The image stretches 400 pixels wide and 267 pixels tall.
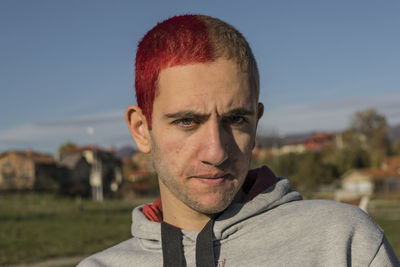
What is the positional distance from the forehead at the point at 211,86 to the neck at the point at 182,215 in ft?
1.77

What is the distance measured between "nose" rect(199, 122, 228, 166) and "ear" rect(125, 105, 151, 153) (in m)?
0.40

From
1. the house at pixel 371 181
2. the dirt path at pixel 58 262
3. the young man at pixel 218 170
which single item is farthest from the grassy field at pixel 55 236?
the house at pixel 371 181

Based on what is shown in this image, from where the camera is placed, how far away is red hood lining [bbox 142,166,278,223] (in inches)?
101

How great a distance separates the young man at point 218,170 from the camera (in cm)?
223

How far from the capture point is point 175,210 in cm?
260

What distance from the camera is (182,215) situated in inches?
101

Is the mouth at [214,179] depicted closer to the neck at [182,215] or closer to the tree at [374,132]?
the neck at [182,215]

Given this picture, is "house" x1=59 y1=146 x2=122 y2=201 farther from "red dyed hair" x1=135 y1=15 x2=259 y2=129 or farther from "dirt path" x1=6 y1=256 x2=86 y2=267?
"red dyed hair" x1=135 y1=15 x2=259 y2=129

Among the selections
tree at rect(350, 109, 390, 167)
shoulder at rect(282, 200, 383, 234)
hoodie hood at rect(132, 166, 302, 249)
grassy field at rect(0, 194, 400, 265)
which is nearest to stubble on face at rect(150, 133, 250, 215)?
hoodie hood at rect(132, 166, 302, 249)

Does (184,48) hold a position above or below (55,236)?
above

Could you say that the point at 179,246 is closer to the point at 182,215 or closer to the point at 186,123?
the point at 182,215

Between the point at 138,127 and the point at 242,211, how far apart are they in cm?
66

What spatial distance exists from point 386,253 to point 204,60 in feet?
3.60

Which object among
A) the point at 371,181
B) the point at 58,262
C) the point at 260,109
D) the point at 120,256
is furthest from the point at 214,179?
the point at 371,181
